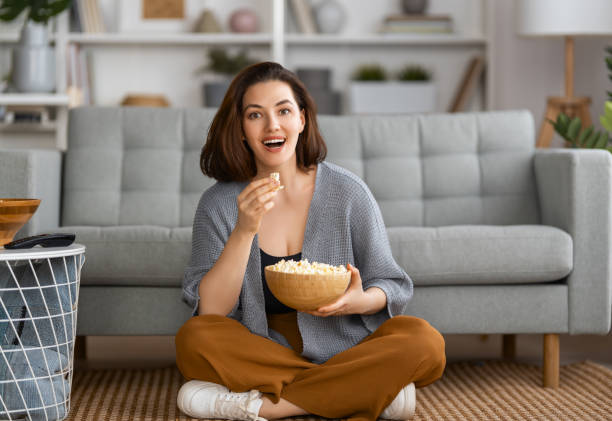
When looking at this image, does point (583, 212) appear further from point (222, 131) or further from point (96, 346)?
point (96, 346)

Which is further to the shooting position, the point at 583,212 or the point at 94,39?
the point at 94,39

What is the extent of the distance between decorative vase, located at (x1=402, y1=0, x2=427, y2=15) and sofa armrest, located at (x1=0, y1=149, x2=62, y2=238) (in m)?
2.32

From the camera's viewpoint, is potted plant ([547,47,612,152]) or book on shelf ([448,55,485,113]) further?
book on shelf ([448,55,485,113])

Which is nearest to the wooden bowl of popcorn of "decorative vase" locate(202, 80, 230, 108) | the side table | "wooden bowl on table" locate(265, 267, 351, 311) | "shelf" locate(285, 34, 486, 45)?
"wooden bowl on table" locate(265, 267, 351, 311)

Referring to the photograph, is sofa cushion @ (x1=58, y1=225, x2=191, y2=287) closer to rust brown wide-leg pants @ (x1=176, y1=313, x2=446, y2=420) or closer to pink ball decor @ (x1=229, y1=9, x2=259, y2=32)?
rust brown wide-leg pants @ (x1=176, y1=313, x2=446, y2=420)

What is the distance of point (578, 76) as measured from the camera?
12.9 feet

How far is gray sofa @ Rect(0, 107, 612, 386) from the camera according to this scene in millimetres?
2102

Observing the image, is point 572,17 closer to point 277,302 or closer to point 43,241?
point 277,302

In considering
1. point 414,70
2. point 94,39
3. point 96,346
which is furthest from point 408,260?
point 94,39

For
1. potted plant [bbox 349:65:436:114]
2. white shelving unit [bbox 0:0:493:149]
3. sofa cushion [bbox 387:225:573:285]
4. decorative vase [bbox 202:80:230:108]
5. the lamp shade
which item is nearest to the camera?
sofa cushion [bbox 387:225:573:285]

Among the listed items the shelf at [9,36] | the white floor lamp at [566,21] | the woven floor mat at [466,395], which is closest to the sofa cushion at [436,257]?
the woven floor mat at [466,395]

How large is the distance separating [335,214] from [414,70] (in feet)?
7.98

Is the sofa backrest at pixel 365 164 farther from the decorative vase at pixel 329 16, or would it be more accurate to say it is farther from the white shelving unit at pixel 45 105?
the decorative vase at pixel 329 16

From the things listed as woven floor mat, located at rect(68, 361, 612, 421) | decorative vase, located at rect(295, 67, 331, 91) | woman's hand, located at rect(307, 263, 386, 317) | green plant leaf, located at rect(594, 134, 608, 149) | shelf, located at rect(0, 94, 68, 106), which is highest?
decorative vase, located at rect(295, 67, 331, 91)
